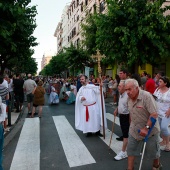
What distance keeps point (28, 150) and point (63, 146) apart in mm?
870

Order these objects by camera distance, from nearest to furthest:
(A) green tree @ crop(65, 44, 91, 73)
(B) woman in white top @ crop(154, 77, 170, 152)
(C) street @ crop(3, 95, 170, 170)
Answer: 1. (C) street @ crop(3, 95, 170, 170)
2. (B) woman in white top @ crop(154, 77, 170, 152)
3. (A) green tree @ crop(65, 44, 91, 73)

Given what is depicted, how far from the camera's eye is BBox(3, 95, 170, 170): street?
4.54m

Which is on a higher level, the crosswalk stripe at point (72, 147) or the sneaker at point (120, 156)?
the sneaker at point (120, 156)

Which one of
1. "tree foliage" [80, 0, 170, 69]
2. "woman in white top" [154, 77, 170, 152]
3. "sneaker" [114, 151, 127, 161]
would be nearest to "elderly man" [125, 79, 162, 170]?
"sneaker" [114, 151, 127, 161]

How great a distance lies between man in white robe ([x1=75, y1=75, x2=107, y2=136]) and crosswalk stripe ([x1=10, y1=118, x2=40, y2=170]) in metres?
1.39

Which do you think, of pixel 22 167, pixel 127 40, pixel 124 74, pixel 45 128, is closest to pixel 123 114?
pixel 124 74

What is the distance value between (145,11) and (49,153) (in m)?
11.0

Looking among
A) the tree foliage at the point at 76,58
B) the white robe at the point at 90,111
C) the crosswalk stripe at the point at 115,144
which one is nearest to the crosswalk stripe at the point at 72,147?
the white robe at the point at 90,111

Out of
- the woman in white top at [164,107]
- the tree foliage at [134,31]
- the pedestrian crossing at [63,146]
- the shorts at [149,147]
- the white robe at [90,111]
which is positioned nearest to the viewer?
the shorts at [149,147]

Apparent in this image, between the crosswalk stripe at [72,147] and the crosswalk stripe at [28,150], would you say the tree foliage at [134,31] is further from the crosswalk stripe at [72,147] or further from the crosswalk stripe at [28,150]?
the crosswalk stripe at [28,150]

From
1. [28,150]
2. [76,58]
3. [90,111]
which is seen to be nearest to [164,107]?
[90,111]

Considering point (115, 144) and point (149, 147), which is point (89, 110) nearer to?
point (115, 144)

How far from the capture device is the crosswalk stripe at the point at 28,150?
462 centimetres

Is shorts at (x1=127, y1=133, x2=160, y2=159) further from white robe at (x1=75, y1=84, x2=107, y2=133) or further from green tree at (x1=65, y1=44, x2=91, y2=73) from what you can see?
green tree at (x1=65, y1=44, x2=91, y2=73)
